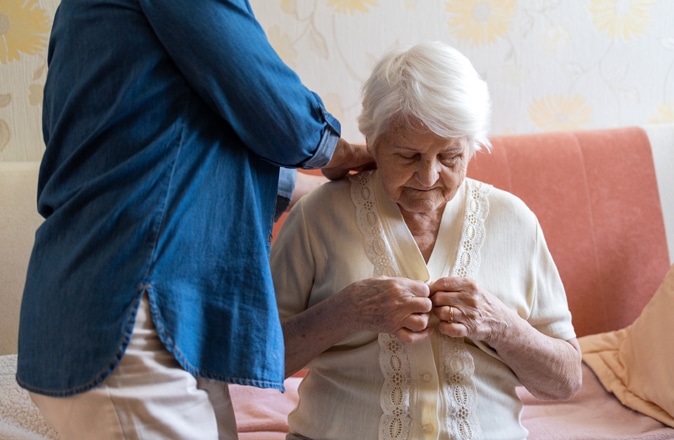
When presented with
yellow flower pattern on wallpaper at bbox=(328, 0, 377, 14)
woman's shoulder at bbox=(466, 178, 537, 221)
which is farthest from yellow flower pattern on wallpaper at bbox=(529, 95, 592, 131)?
woman's shoulder at bbox=(466, 178, 537, 221)

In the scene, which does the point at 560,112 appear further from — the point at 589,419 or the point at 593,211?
the point at 589,419

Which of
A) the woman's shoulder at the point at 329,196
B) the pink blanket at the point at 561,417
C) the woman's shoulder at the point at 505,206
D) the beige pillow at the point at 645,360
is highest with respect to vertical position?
the woman's shoulder at the point at 505,206

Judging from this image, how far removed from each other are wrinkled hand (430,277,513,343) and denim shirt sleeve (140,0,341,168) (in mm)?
410

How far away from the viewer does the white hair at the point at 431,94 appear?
1.44 m

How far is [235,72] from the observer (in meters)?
1.15

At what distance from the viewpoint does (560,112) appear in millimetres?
2705

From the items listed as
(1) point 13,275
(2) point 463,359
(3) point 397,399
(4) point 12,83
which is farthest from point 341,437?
(4) point 12,83

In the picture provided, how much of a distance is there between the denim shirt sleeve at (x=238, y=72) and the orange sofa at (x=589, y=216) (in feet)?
3.85

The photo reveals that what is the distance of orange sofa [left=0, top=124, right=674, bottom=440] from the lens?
2.23 meters

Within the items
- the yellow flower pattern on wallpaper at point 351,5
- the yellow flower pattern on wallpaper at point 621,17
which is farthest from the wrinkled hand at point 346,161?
the yellow flower pattern on wallpaper at point 621,17

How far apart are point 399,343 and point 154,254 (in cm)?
60

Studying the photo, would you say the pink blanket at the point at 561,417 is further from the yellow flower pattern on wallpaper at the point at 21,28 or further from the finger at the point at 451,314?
the yellow flower pattern on wallpaper at the point at 21,28

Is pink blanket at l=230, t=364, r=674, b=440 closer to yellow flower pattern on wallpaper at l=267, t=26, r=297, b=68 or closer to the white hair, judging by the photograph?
the white hair

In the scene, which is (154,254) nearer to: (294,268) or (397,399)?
(294,268)
